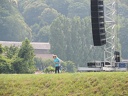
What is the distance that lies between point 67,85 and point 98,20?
30.9 feet

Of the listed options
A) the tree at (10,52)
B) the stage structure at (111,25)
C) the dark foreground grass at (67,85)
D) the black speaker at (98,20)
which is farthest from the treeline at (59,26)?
the dark foreground grass at (67,85)

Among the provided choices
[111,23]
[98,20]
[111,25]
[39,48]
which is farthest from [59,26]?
[98,20]

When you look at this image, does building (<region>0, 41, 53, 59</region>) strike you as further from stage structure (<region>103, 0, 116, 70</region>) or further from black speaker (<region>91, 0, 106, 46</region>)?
black speaker (<region>91, 0, 106, 46</region>)

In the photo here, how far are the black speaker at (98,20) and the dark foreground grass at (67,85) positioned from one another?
7849 mm

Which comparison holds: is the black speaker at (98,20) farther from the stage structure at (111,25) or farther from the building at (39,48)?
the building at (39,48)

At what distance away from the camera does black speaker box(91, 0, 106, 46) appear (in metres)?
32.1

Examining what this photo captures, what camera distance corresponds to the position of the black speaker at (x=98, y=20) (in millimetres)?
32094

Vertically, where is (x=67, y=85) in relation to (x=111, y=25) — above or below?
below

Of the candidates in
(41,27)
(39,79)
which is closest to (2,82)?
(39,79)

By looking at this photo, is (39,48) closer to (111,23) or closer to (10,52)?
(10,52)

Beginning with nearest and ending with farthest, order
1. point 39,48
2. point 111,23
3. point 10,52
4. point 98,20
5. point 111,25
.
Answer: point 98,20, point 111,23, point 111,25, point 10,52, point 39,48

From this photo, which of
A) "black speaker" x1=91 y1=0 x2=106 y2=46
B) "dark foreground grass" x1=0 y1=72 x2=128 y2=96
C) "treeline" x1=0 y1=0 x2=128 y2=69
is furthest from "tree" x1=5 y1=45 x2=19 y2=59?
"treeline" x1=0 y1=0 x2=128 y2=69

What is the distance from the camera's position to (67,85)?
23391 millimetres

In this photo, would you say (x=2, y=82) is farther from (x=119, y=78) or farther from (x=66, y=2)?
(x=66, y=2)
